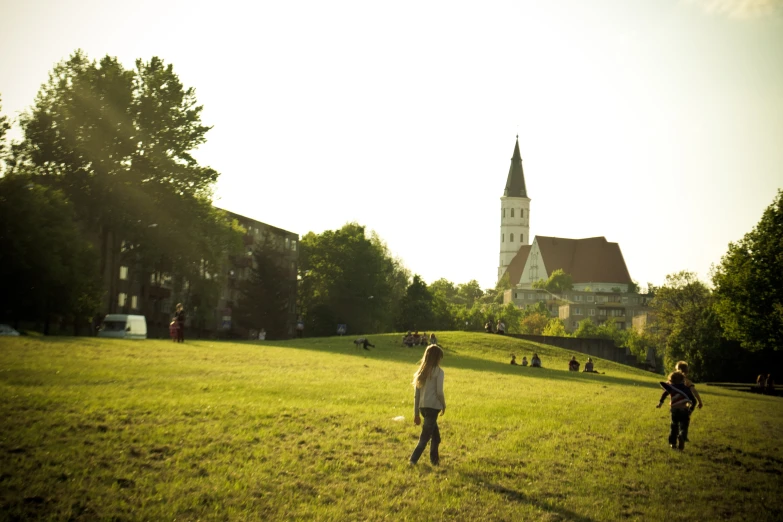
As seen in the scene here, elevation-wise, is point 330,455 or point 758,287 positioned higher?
point 758,287

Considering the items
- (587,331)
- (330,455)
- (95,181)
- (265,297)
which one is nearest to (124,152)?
(95,181)

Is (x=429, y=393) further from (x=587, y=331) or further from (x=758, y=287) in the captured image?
(x=587, y=331)

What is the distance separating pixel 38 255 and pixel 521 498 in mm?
45522

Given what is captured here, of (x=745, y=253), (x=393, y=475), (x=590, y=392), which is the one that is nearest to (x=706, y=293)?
(x=745, y=253)

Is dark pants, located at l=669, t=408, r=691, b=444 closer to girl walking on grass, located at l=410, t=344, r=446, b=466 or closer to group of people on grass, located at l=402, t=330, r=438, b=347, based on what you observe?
girl walking on grass, located at l=410, t=344, r=446, b=466

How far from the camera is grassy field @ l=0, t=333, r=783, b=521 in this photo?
10734mm

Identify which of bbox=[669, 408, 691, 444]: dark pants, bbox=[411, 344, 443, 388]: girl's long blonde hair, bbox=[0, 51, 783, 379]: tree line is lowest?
bbox=[669, 408, 691, 444]: dark pants

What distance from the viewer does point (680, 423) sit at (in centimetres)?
1755

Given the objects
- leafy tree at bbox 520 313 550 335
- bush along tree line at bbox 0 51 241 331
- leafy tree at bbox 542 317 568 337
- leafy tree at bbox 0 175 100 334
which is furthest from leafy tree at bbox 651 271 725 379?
leafy tree at bbox 0 175 100 334

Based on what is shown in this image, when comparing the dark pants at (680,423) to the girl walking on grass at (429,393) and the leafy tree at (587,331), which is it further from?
the leafy tree at (587,331)

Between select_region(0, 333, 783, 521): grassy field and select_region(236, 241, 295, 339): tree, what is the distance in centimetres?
6111

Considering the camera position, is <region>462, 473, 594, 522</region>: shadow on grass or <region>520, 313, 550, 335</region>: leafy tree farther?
<region>520, 313, 550, 335</region>: leafy tree

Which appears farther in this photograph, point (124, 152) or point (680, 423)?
point (124, 152)

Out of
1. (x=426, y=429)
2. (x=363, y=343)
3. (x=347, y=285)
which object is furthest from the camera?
(x=347, y=285)
